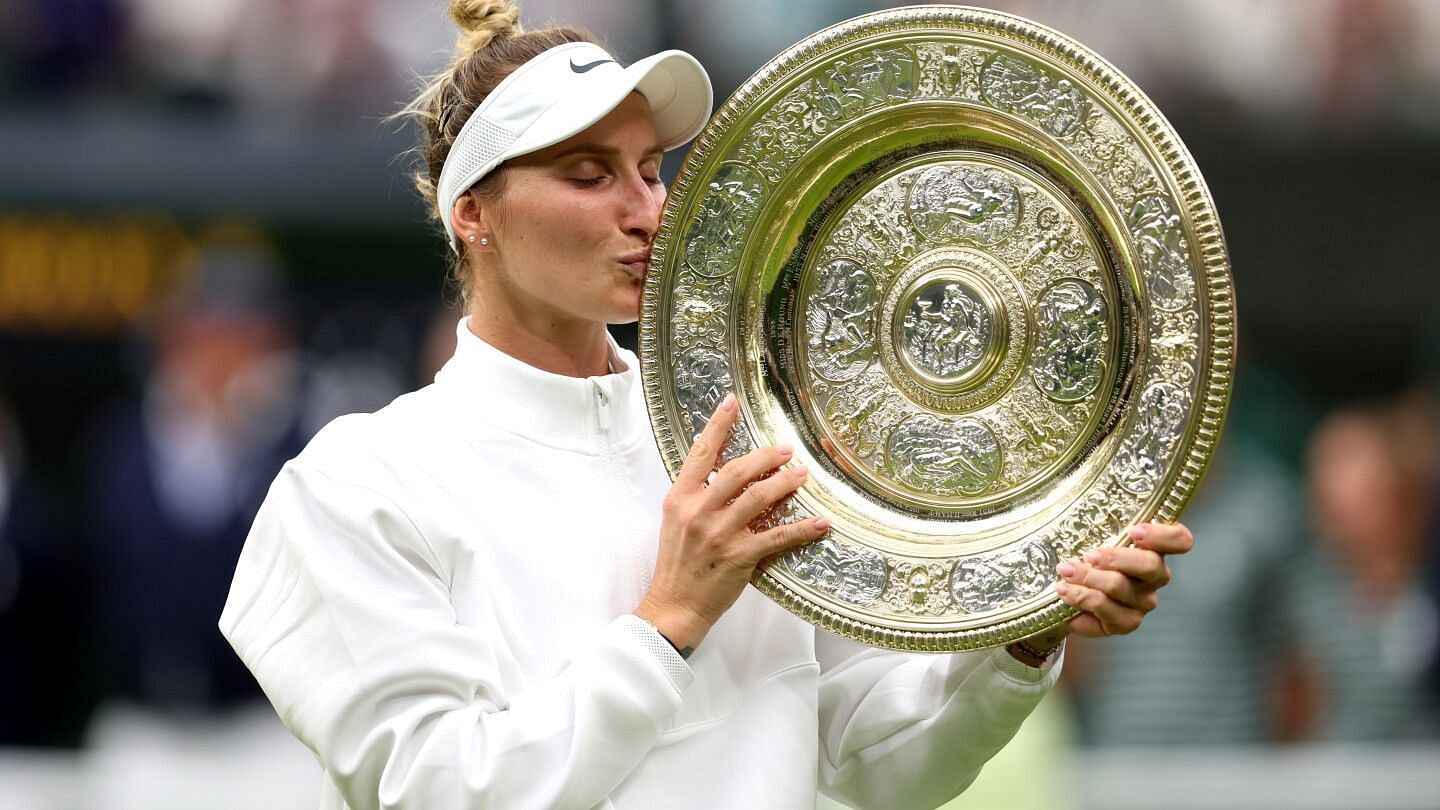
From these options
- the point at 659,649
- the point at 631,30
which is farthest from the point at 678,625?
the point at 631,30

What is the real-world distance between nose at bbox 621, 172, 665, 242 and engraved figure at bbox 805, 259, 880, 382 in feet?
0.70

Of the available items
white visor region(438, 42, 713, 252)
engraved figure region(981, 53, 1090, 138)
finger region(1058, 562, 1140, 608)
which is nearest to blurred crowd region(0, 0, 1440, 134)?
white visor region(438, 42, 713, 252)

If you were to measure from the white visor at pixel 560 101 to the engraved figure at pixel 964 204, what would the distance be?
302mm

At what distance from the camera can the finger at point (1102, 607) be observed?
2406mm

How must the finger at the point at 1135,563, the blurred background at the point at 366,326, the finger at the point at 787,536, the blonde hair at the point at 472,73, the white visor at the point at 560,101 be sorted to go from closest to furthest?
the finger at the point at 1135,563
the finger at the point at 787,536
the white visor at the point at 560,101
the blonde hair at the point at 472,73
the blurred background at the point at 366,326

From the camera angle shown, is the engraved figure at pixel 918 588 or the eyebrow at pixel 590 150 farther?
the eyebrow at pixel 590 150

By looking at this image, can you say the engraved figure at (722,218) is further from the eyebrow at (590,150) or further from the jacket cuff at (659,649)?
the jacket cuff at (659,649)

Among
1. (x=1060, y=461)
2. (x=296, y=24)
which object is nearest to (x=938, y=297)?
(x=1060, y=461)

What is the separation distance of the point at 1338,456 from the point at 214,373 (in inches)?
130

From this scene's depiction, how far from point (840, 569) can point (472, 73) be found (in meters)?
0.78

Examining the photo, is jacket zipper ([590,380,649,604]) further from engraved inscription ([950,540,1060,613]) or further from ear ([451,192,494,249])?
engraved inscription ([950,540,1060,613])

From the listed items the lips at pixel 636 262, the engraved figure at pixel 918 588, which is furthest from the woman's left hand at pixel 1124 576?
the lips at pixel 636 262

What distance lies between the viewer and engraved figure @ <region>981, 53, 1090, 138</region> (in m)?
2.48

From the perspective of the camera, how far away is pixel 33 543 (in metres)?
6.94
